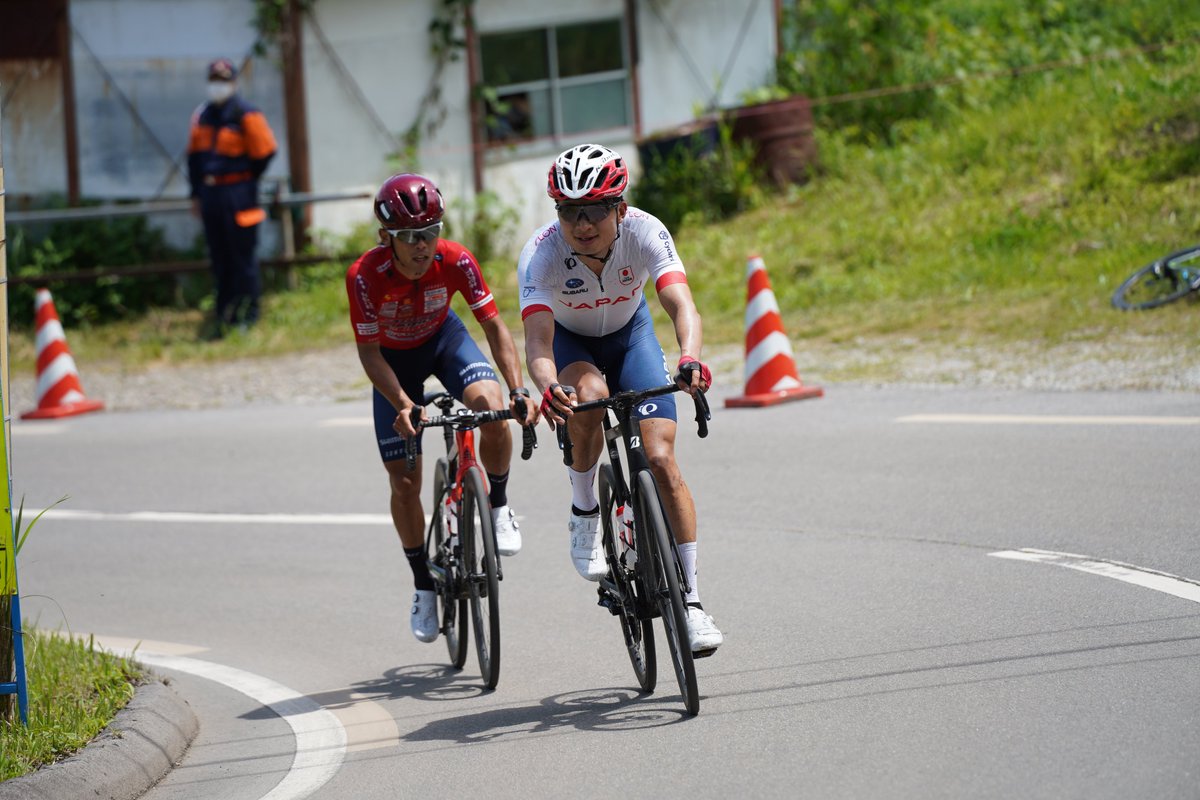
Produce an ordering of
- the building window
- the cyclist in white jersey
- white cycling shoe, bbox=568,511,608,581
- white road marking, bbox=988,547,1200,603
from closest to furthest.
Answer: the cyclist in white jersey
white cycling shoe, bbox=568,511,608,581
white road marking, bbox=988,547,1200,603
the building window

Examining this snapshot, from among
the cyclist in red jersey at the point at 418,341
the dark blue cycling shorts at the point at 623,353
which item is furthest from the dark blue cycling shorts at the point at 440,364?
the dark blue cycling shorts at the point at 623,353

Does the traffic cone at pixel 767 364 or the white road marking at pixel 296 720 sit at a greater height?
the traffic cone at pixel 767 364

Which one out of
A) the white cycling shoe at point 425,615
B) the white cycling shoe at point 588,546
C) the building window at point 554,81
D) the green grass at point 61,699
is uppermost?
the building window at point 554,81

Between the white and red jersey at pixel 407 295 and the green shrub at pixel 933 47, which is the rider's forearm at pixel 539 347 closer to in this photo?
the white and red jersey at pixel 407 295

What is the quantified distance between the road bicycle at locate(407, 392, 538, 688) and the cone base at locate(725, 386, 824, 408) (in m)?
4.86

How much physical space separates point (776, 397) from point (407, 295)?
17.3 feet

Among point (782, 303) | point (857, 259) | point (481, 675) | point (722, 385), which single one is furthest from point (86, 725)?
point (857, 259)

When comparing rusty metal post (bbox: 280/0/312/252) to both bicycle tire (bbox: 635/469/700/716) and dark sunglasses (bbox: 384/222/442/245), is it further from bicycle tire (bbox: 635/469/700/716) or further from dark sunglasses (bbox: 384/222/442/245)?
bicycle tire (bbox: 635/469/700/716)

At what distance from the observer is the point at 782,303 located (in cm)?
1589

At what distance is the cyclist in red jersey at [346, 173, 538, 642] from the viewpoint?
6.77 m

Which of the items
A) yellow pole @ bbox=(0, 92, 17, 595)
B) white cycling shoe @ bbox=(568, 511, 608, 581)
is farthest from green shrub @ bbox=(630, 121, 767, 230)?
yellow pole @ bbox=(0, 92, 17, 595)

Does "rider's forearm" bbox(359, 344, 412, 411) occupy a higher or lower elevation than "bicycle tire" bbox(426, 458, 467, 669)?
higher

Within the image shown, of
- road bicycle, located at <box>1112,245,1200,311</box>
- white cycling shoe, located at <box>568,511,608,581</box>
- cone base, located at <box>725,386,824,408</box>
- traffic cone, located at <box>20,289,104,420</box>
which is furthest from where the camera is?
traffic cone, located at <box>20,289,104,420</box>

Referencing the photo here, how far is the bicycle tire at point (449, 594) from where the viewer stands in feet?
23.1
